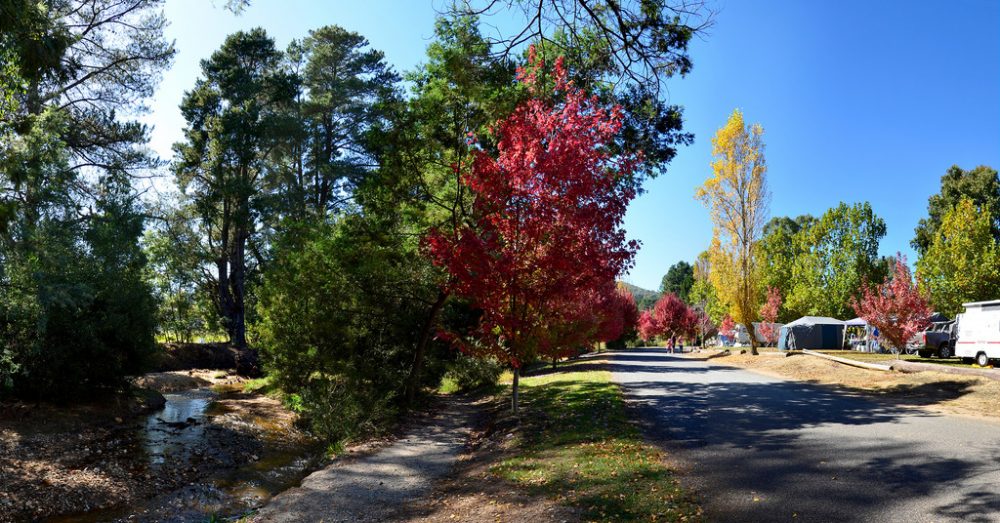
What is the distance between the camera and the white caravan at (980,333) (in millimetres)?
21828

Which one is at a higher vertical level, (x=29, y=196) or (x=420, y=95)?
(x=420, y=95)

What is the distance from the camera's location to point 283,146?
3153cm

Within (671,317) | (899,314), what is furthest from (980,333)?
(671,317)

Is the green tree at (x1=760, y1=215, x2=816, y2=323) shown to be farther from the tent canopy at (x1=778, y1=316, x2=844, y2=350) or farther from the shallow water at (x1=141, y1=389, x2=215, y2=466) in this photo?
the shallow water at (x1=141, y1=389, x2=215, y2=466)

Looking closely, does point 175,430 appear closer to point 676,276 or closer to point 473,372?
point 473,372

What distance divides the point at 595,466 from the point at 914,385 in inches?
474

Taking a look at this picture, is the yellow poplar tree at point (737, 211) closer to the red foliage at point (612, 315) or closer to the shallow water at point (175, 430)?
the red foliage at point (612, 315)

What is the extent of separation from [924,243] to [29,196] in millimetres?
60904

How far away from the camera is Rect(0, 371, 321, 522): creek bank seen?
321 inches

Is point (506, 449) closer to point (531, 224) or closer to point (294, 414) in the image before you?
point (531, 224)

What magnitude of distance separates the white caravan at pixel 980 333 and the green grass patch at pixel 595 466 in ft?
60.9

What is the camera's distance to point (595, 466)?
7.23 metres

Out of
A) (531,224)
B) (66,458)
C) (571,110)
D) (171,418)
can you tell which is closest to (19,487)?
(66,458)

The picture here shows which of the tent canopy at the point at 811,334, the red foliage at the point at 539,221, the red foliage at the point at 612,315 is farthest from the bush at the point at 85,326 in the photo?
the tent canopy at the point at 811,334
